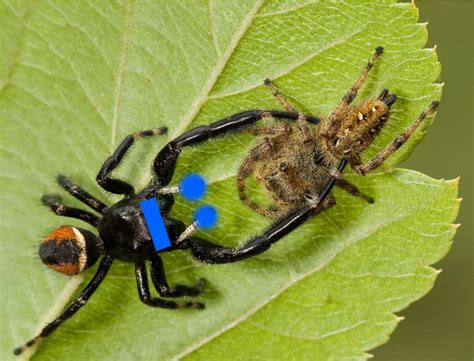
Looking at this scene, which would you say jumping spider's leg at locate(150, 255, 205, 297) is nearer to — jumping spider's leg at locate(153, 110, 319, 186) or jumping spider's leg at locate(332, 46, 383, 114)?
jumping spider's leg at locate(153, 110, 319, 186)

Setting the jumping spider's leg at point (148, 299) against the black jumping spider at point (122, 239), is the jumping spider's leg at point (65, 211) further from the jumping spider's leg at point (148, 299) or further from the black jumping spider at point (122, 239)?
the jumping spider's leg at point (148, 299)

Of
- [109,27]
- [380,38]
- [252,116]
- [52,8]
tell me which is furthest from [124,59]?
[380,38]

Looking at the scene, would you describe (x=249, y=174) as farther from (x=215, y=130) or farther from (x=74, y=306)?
(x=74, y=306)

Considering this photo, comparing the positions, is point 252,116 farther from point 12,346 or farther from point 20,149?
point 12,346

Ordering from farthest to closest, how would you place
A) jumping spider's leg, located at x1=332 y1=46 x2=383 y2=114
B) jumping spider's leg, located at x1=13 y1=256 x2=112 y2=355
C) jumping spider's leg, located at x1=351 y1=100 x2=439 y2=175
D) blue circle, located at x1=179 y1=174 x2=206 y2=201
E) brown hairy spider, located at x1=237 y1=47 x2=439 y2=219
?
jumping spider's leg, located at x1=13 y1=256 x2=112 y2=355 → blue circle, located at x1=179 y1=174 x2=206 y2=201 → brown hairy spider, located at x1=237 y1=47 x2=439 y2=219 → jumping spider's leg, located at x1=351 y1=100 x2=439 y2=175 → jumping spider's leg, located at x1=332 y1=46 x2=383 y2=114

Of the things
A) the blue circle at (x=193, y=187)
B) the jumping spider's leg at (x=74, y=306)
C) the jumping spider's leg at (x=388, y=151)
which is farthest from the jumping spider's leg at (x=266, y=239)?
the jumping spider's leg at (x=74, y=306)

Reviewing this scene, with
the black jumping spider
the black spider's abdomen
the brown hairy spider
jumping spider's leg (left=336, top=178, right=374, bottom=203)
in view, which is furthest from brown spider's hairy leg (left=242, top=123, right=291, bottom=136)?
the black spider's abdomen

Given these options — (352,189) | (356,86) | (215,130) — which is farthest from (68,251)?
(356,86)
